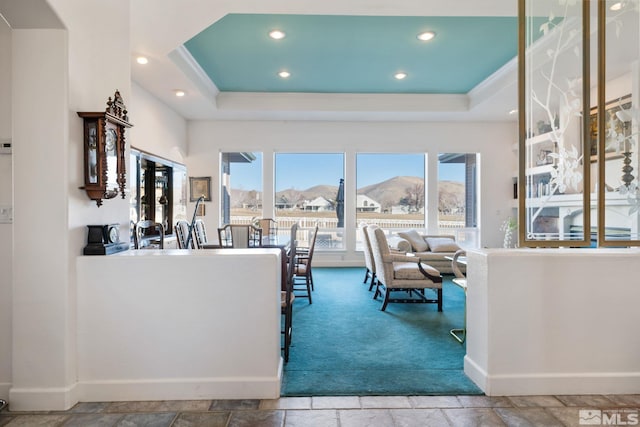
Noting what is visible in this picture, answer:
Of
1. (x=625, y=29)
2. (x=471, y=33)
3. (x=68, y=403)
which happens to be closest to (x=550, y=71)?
(x=625, y=29)

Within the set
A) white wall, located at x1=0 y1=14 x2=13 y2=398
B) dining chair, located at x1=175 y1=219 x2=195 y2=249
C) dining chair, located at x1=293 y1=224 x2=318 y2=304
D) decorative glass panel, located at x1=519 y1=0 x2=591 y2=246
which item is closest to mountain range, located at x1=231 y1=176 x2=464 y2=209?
dining chair, located at x1=293 y1=224 x2=318 y2=304

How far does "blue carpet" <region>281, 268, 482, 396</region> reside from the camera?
2.44 meters

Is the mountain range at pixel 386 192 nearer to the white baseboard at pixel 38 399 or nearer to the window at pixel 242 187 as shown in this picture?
the window at pixel 242 187

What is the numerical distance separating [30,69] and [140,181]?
2.85 metres

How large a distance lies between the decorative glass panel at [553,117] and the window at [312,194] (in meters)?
4.93

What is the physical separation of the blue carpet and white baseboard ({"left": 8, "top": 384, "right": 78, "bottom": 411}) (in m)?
1.34

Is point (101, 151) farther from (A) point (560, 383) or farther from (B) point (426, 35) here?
(B) point (426, 35)

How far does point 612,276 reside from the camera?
93.3 inches

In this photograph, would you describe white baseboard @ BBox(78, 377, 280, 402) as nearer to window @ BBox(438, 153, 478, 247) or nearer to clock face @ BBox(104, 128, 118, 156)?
clock face @ BBox(104, 128, 118, 156)

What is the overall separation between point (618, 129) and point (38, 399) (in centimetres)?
416

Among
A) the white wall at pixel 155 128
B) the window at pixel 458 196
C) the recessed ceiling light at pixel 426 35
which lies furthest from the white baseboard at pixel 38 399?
the window at pixel 458 196

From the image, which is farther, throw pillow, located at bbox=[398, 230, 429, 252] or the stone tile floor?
throw pillow, located at bbox=[398, 230, 429, 252]

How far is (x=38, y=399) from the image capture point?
7.15 ft

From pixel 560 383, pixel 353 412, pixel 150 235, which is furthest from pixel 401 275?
pixel 150 235
